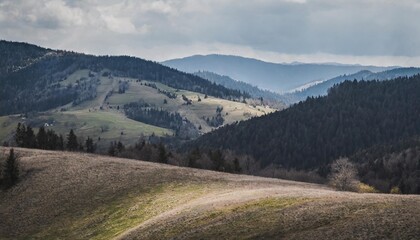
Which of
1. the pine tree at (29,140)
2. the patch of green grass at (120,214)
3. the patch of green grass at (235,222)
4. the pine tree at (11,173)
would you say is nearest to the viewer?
the patch of green grass at (235,222)

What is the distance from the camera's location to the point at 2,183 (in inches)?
3738

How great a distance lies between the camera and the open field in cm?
4544

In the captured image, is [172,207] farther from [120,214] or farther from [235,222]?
[235,222]

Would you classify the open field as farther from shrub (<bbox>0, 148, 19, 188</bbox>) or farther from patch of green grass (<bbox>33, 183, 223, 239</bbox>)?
shrub (<bbox>0, 148, 19, 188</bbox>)

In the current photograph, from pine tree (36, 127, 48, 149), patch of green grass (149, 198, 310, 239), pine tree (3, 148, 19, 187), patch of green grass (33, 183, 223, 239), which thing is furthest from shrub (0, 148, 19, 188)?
pine tree (36, 127, 48, 149)

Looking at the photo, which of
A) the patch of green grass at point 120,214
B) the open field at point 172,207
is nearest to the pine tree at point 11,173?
the open field at point 172,207

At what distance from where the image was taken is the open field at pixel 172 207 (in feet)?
149

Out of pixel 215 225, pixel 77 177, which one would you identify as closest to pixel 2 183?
pixel 77 177

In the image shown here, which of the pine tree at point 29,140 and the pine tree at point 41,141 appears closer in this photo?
the pine tree at point 29,140

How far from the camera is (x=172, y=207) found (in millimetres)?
67938

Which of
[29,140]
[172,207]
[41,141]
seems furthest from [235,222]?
[29,140]

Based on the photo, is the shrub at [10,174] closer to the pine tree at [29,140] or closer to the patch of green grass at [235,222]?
the patch of green grass at [235,222]

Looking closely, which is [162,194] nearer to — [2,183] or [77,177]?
[77,177]

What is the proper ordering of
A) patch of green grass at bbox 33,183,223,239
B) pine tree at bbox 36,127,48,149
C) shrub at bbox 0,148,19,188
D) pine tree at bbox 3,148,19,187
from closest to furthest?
patch of green grass at bbox 33,183,223,239, shrub at bbox 0,148,19,188, pine tree at bbox 3,148,19,187, pine tree at bbox 36,127,48,149
